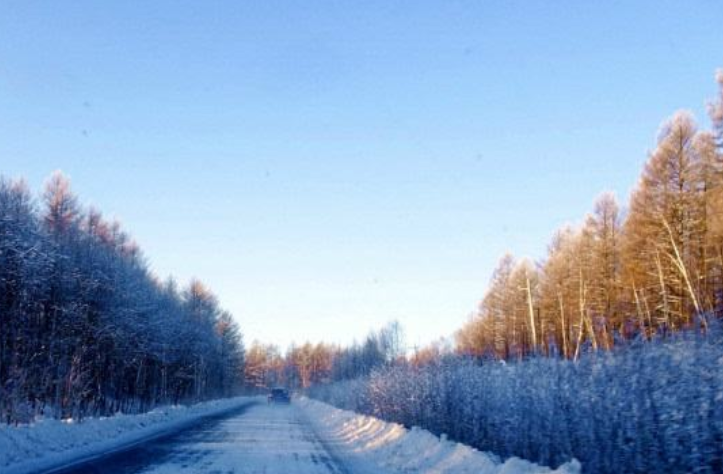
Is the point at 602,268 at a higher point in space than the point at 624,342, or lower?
higher

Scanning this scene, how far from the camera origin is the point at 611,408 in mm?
9812

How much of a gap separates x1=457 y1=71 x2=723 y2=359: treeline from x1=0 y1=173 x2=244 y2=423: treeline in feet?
60.0

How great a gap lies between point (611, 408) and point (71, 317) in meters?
28.5

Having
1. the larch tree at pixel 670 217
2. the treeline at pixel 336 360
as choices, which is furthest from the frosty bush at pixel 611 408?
the treeline at pixel 336 360

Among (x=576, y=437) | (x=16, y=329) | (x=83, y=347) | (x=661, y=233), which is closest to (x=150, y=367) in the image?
(x=83, y=347)

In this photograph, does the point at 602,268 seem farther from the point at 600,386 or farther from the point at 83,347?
the point at 600,386

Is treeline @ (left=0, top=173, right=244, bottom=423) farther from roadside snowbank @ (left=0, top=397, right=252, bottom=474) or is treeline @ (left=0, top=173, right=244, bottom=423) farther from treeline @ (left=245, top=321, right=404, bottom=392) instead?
treeline @ (left=245, top=321, right=404, bottom=392)

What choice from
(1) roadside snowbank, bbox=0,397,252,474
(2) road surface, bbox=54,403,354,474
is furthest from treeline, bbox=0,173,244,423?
(2) road surface, bbox=54,403,354,474

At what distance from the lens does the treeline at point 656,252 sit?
93.2 feet

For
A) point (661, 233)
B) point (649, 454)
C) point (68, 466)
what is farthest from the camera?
point (661, 233)

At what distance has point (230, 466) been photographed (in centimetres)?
1498

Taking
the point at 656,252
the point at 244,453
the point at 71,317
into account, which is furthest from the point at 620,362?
the point at 71,317

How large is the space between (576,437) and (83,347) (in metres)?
28.5

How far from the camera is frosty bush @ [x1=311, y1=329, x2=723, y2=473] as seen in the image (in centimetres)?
803
